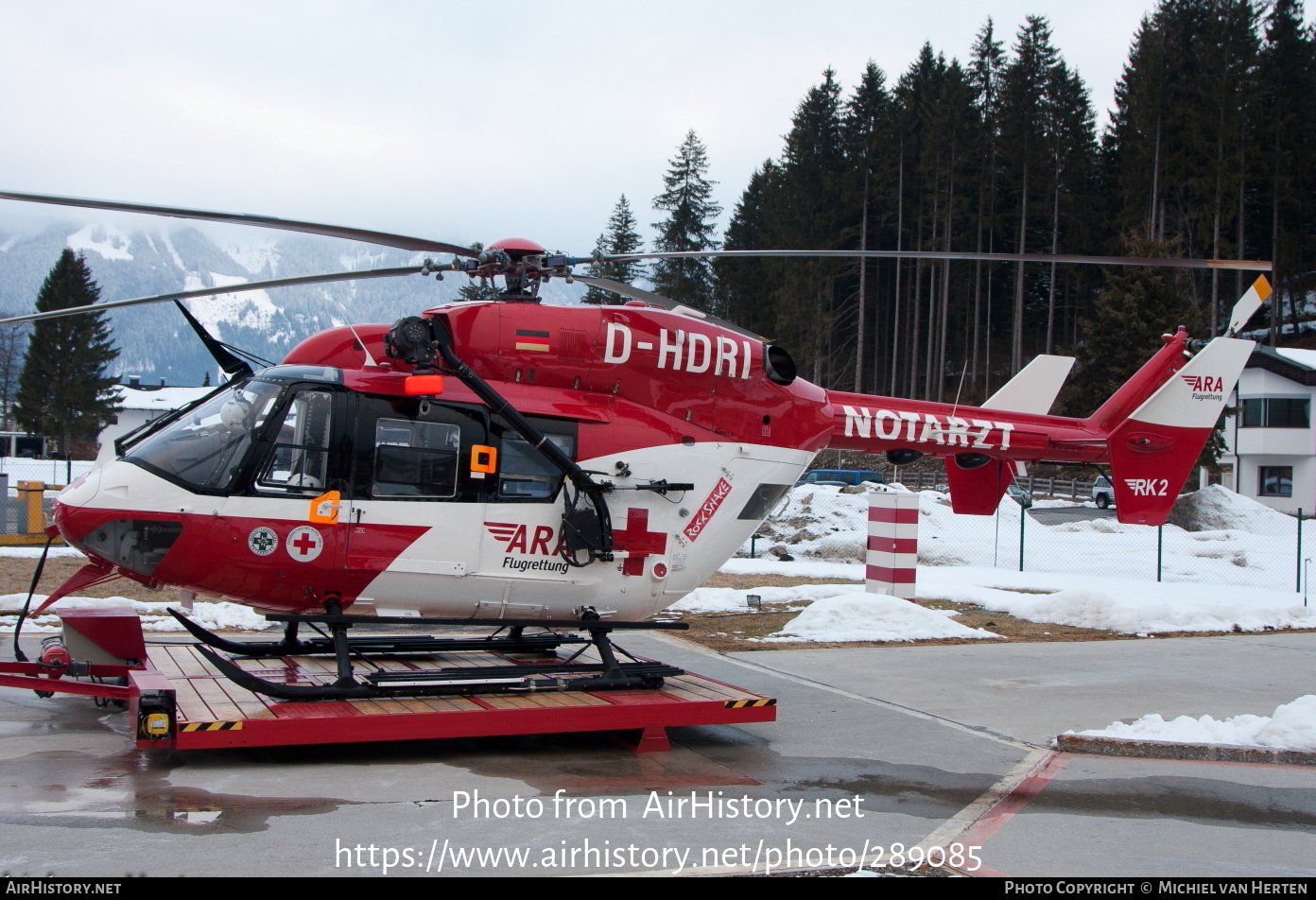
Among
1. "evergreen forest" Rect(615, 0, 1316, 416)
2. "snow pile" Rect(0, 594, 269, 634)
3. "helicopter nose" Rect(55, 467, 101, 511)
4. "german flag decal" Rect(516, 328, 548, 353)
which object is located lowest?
"snow pile" Rect(0, 594, 269, 634)

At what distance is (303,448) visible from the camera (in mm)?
7199

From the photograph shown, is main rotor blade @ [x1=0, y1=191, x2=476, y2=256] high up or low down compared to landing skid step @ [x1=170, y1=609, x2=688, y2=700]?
up

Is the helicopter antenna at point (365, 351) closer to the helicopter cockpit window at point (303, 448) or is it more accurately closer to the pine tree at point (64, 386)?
the helicopter cockpit window at point (303, 448)

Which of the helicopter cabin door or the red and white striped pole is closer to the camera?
the helicopter cabin door

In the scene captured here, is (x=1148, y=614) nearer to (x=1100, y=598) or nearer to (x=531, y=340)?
(x=1100, y=598)

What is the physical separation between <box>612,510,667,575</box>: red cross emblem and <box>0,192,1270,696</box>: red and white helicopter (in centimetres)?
2

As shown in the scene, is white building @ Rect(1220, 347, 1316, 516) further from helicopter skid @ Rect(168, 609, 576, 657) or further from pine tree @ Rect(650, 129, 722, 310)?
helicopter skid @ Rect(168, 609, 576, 657)

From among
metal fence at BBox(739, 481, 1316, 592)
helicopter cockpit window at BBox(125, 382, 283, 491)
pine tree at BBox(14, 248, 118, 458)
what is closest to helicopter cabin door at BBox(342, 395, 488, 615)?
helicopter cockpit window at BBox(125, 382, 283, 491)

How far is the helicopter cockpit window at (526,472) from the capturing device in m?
7.76

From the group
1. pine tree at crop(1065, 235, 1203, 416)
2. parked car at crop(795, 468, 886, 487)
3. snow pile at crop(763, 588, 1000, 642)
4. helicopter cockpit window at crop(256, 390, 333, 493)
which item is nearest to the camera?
helicopter cockpit window at crop(256, 390, 333, 493)

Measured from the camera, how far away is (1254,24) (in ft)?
168

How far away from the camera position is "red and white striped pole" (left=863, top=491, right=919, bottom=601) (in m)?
15.0

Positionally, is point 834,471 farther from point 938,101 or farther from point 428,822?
point 428,822
